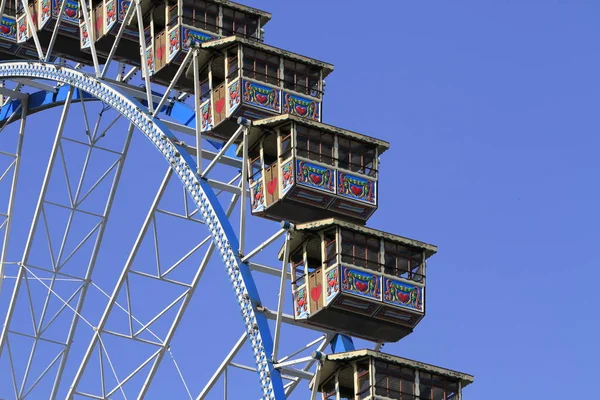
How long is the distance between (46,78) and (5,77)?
7.46 feet

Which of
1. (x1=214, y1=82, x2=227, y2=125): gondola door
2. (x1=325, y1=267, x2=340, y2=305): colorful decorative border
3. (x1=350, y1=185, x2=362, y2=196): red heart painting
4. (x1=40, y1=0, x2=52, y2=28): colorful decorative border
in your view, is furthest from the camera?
(x1=40, y1=0, x2=52, y2=28): colorful decorative border

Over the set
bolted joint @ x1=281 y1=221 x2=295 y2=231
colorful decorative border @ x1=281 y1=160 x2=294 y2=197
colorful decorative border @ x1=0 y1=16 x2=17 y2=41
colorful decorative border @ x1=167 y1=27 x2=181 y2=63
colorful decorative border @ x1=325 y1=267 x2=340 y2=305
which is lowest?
colorful decorative border @ x1=325 y1=267 x2=340 y2=305

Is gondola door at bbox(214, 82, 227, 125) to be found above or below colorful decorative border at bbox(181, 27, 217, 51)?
below

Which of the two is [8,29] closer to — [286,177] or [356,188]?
[286,177]

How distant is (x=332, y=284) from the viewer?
36969mm

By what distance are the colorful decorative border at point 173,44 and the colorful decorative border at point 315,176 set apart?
488cm

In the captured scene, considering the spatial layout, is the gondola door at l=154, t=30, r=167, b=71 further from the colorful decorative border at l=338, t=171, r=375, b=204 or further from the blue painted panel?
the blue painted panel

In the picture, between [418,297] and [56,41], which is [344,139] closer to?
[418,297]

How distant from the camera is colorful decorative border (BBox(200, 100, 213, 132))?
134ft

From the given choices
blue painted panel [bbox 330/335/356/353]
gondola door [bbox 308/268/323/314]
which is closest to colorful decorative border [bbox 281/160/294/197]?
gondola door [bbox 308/268/323/314]

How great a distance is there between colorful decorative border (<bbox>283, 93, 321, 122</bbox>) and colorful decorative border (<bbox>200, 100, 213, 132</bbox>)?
4.95 feet

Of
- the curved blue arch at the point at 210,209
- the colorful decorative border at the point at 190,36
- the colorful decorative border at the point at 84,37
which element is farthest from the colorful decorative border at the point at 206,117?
the colorful decorative border at the point at 84,37

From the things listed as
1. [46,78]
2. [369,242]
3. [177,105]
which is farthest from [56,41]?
[369,242]

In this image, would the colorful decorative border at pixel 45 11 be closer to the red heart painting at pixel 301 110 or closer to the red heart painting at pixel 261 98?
the red heart painting at pixel 261 98
